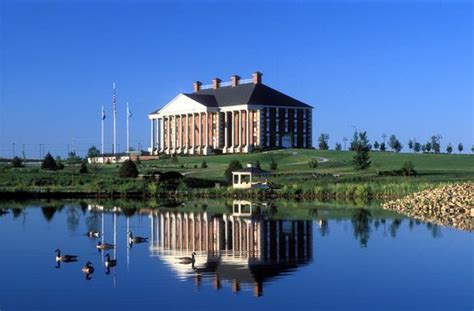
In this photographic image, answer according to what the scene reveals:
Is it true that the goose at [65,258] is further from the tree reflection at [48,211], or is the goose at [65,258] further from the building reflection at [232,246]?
the tree reflection at [48,211]

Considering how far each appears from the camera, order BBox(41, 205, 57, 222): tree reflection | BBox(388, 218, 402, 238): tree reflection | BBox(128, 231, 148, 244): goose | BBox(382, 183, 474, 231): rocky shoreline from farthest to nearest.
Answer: BBox(41, 205, 57, 222): tree reflection, BBox(382, 183, 474, 231): rocky shoreline, BBox(388, 218, 402, 238): tree reflection, BBox(128, 231, 148, 244): goose

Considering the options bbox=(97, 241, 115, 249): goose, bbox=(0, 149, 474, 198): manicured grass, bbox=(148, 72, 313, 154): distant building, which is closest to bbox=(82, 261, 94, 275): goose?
bbox=(97, 241, 115, 249): goose

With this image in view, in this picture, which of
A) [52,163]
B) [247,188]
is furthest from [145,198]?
[52,163]

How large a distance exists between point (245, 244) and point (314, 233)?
4235 mm

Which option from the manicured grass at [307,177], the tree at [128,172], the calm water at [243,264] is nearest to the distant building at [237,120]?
the manicured grass at [307,177]

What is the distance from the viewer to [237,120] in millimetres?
106250

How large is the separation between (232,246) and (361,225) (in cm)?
877

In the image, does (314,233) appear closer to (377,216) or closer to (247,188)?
(377,216)

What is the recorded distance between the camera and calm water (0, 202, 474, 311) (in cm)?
1761

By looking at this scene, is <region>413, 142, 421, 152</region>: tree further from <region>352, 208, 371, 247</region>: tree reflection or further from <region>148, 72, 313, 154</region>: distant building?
<region>352, 208, 371, 247</region>: tree reflection

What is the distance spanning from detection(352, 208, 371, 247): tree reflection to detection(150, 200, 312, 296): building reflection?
1774mm

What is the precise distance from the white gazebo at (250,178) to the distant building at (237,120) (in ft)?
122

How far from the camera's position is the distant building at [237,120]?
104m

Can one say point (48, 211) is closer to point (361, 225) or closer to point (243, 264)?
point (361, 225)
